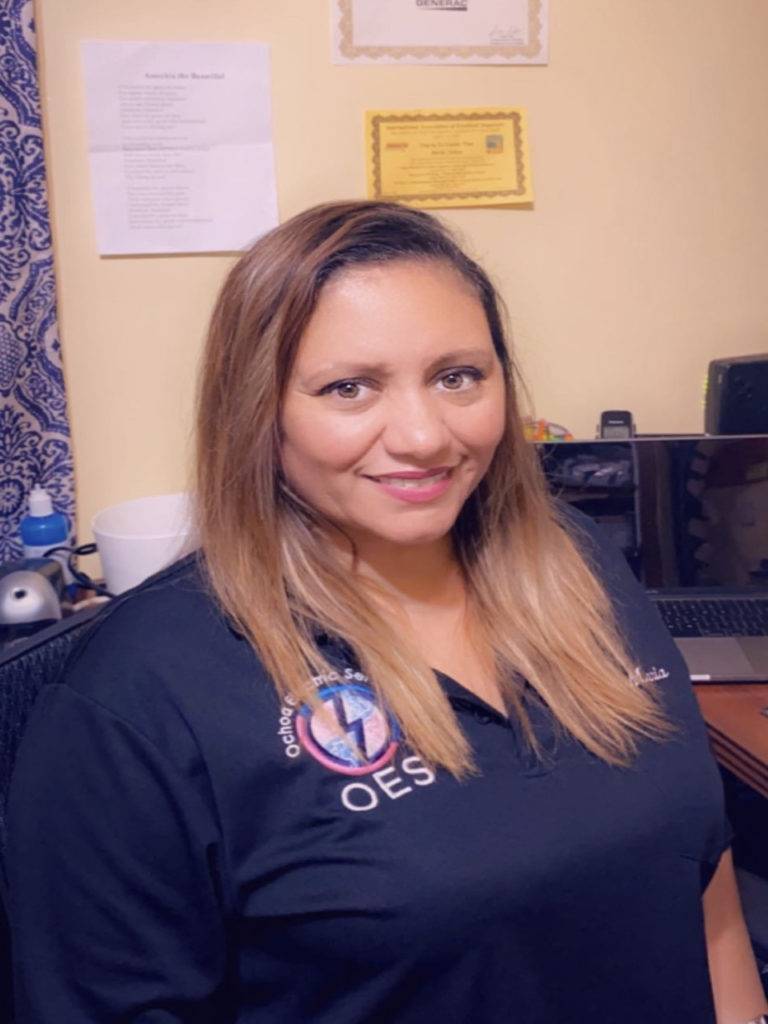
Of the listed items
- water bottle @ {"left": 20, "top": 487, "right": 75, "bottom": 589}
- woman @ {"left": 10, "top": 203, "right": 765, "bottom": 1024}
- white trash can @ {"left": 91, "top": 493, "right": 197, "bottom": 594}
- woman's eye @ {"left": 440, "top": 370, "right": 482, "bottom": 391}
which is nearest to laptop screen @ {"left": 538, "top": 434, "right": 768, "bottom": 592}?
woman @ {"left": 10, "top": 203, "right": 765, "bottom": 1024}

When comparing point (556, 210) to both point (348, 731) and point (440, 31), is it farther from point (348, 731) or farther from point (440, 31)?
point (348, 731)

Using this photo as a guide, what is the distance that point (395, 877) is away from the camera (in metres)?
0.70

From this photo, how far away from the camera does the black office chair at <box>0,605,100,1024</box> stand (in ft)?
2.54

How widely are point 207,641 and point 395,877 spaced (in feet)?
0.82

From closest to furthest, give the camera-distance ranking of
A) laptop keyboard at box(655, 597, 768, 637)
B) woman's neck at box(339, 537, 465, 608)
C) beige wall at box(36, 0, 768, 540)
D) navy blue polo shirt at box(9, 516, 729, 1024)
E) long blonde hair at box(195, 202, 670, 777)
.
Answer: navy blue polo shirt at box(9, 516, 729, 1024), long blonde hair at box(195, 202, 670, 777), woman's neck at box(339, 537, 465, 608), laptop keyboard at box(655, 597, 768, 637), beige wall at box(36, 0, 768, 540)

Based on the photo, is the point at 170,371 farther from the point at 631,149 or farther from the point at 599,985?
the point at 599,985

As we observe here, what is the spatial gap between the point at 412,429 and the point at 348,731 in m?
0.27

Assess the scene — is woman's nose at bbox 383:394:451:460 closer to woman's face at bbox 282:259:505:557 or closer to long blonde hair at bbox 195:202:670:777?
woman's face at bbox 282:259:505:557

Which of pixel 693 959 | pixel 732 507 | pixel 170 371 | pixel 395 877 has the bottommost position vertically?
pixel 693 959

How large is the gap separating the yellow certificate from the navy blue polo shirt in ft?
2.79

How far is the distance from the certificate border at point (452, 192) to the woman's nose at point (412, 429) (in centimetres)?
66

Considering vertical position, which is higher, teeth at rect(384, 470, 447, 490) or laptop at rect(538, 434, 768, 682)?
teeth at rect(384, 470, 447, 490)

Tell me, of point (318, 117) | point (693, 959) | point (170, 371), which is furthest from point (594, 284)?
point (693, 959)

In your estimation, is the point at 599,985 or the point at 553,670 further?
the point at 553,670
